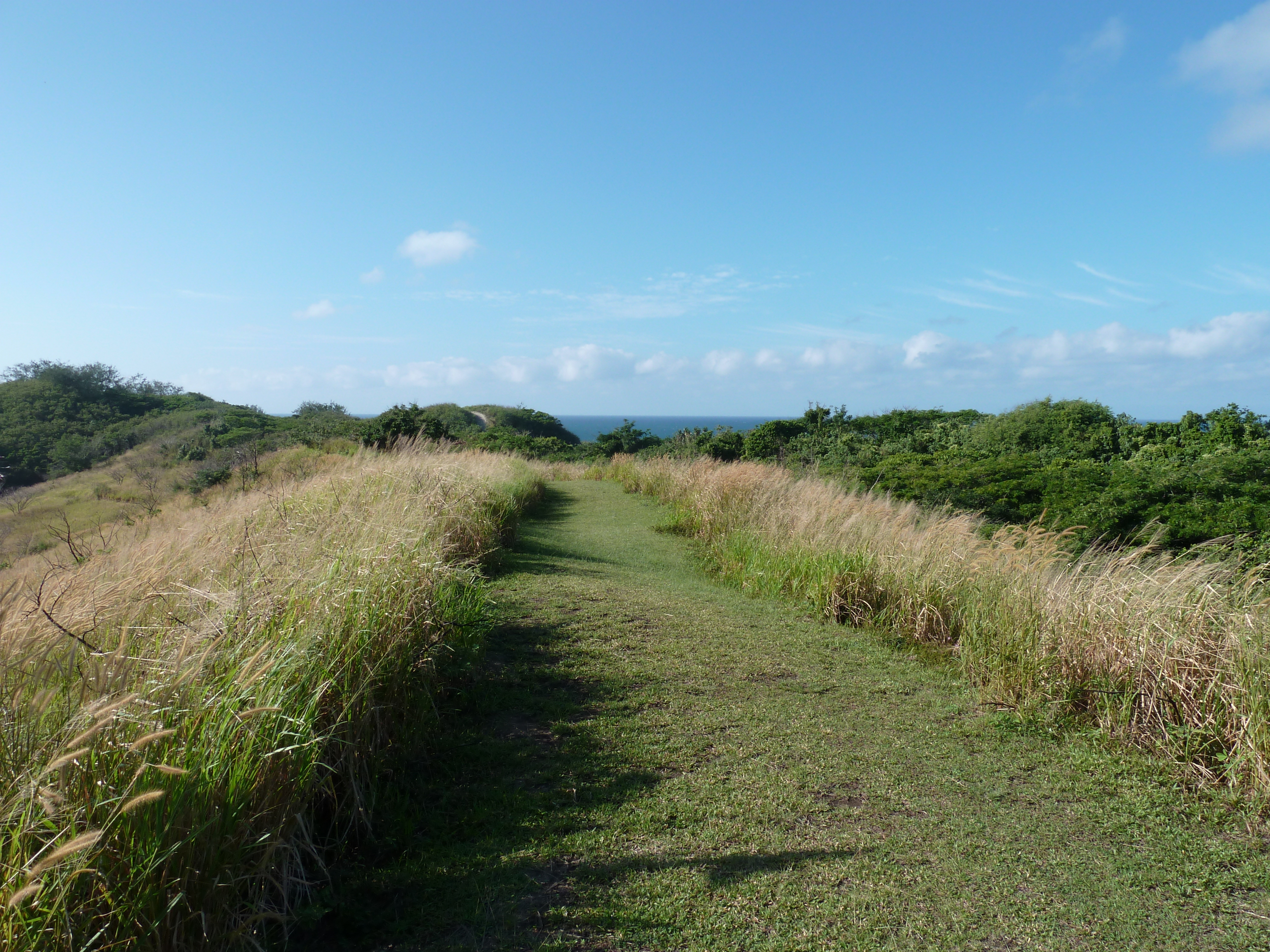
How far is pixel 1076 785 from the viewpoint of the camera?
3625 millimetres

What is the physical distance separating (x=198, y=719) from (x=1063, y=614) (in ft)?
16.1

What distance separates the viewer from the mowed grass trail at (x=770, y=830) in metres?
2.46

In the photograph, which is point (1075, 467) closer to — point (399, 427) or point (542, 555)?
point (542, 555)

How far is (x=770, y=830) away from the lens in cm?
305

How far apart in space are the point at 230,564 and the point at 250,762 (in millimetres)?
1812

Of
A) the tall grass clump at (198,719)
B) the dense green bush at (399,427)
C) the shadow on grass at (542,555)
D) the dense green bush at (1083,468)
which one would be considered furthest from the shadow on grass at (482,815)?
the dense green bush at (399,427)

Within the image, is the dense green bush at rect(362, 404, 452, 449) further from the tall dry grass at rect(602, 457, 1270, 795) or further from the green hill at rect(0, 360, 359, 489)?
the tall dry grass at rect(602, 457, 1270, 795)

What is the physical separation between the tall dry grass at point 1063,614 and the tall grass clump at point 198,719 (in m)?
3.94

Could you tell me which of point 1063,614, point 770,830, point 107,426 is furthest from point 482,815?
point 107,426

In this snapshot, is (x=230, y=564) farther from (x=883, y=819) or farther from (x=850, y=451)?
(x=850, y=451)

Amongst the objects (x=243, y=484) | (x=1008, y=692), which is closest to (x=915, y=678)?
(x=1008, y=692)

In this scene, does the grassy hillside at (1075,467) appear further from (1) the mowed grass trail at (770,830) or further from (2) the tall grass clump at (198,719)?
(2) the tall grass clump at (198,719)

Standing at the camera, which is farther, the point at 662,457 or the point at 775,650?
the point at 662,457

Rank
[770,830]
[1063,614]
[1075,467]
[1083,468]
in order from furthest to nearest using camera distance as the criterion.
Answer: [1075,467], [1083,468], [1063,614], [770,830]
